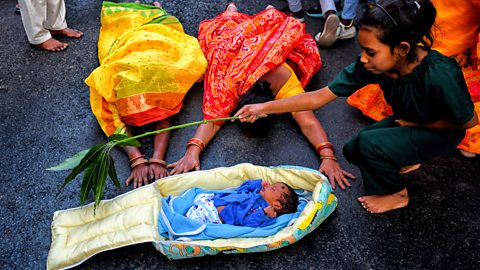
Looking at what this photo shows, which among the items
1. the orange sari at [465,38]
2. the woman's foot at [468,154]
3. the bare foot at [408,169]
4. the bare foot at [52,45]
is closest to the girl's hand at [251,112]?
the bare foot at [408,169]

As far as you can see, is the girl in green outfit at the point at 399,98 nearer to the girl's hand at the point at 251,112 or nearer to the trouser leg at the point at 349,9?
the girl's hand at the point at 251,112

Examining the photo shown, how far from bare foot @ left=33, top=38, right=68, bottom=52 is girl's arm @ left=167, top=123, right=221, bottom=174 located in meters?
1.32

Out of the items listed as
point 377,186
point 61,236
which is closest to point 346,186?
point 377,186

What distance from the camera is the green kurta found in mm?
1603

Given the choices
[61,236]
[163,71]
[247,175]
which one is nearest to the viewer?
[61,236]

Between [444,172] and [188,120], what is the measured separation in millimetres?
1382

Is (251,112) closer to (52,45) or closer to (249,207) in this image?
(249,207)

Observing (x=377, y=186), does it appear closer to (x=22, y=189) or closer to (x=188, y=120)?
(x=188, y=120)

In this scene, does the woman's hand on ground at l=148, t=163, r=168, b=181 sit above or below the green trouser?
below

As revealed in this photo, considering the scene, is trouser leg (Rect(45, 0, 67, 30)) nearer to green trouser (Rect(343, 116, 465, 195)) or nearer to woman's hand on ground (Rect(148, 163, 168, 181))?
woman's hand on ground (Rect(148, 163, 168, 181))

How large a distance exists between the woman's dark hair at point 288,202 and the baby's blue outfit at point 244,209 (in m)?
0.07

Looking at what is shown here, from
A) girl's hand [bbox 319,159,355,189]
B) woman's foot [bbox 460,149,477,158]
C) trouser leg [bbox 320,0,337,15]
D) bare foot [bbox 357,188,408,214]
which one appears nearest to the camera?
bare foot [bbox 357,188,408,214]

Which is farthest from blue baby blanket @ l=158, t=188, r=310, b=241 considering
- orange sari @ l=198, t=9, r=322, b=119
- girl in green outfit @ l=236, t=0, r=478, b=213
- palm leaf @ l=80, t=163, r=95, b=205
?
orange sari @ l=198, t=9, r=322, b=119

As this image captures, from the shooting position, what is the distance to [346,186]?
221 cm
